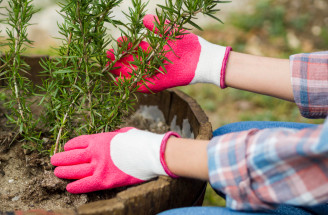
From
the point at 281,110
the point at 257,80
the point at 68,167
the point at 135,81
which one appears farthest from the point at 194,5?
the point at 281,110

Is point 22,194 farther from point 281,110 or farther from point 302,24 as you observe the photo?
point 302,24

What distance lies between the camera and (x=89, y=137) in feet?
3.80

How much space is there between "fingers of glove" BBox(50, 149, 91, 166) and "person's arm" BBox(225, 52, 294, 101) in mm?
633

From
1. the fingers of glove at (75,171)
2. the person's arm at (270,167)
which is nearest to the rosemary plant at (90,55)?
the fingers of glove at (75,171)

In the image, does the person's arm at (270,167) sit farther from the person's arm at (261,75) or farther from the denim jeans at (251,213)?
the person's arm at (261,75)

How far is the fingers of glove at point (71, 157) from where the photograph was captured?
1144 mm

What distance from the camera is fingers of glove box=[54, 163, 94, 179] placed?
1.14 meters

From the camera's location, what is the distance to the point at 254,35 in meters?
3.82

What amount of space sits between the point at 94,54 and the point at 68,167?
379mm

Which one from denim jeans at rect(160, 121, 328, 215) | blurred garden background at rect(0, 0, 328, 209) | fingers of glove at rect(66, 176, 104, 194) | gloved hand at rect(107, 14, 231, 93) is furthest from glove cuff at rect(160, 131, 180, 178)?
blurred garden background at rect(0, 0, 328, 209)

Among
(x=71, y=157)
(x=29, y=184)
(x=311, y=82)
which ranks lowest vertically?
(x=29, y=184)

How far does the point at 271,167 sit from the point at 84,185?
1.91ft

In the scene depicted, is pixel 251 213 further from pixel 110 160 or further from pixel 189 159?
pixel 110 160

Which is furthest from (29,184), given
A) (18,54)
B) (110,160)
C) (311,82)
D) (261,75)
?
(311,82)
